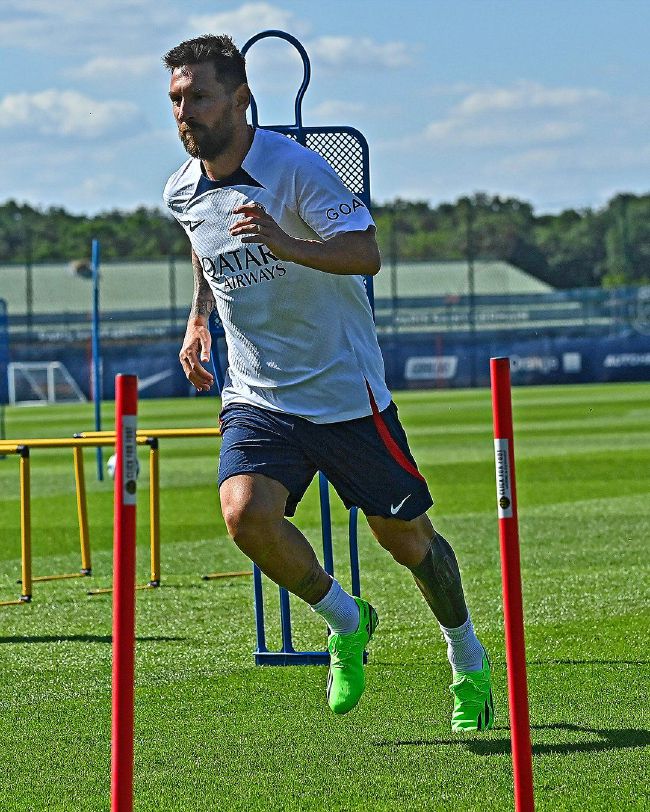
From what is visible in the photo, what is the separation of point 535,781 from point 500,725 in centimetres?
79

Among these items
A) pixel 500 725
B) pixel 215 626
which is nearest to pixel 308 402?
pixel 500 725

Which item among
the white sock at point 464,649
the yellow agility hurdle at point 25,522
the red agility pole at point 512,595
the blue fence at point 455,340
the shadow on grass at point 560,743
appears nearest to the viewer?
the red agility pole at point 512,595

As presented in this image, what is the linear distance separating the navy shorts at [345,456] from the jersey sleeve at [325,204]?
709 mm

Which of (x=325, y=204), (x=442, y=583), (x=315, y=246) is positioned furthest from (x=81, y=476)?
(x=315, y=246)

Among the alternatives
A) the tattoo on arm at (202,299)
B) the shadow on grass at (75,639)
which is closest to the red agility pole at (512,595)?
the tattoo on arm at (202,299)

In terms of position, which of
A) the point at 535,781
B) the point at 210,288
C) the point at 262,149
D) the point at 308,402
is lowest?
the point at 535,781

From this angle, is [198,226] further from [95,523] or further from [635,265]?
[635,265]

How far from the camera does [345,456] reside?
5.59 metres

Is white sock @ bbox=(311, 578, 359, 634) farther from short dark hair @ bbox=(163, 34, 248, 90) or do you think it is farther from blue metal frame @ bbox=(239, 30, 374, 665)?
short dark hair @ bbox=(163, 34, 248, 90)

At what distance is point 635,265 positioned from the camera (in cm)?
5678

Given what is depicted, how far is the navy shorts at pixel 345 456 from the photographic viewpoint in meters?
5.57

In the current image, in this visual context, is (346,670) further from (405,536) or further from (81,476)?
(81,476)

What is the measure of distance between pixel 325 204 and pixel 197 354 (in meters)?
1.01

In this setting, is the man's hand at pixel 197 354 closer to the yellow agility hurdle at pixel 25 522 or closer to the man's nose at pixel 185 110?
the man's nose at pixel 185 110
